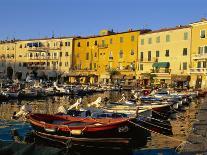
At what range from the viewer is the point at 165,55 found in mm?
80188

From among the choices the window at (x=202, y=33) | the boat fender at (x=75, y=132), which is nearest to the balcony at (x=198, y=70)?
the window at (x=202, y=33)

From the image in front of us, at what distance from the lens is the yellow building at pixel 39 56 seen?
337ft

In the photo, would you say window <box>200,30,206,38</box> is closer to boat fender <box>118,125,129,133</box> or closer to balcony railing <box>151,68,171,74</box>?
balcony railing <box>151,68,171,74</box>

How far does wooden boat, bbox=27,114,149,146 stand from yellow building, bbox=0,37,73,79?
77.7 metres

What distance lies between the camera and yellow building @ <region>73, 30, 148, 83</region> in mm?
88375

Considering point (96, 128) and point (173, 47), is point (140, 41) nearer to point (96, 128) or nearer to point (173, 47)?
point (173, 47)

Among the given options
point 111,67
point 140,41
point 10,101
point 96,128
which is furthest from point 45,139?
point 111,67

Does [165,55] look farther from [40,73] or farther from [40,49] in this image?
[40,49]

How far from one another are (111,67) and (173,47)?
63.7 ft

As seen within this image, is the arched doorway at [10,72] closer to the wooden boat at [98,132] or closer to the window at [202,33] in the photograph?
the window at [202,33]

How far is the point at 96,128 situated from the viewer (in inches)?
851

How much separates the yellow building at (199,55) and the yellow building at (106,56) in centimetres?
1655

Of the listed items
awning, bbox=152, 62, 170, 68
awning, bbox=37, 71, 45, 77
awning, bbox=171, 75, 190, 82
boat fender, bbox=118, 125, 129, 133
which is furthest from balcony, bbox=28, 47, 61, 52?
boat fender, bbox=118, 125, 129, 133

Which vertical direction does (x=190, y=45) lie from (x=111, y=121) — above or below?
above
